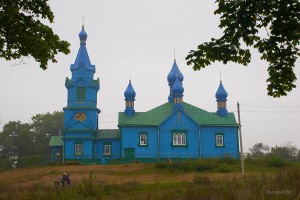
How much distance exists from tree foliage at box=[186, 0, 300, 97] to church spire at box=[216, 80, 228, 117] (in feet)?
109

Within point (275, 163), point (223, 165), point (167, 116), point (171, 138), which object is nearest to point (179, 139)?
point (171, 138)

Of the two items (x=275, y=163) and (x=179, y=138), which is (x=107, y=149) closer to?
(x=179, y=138)

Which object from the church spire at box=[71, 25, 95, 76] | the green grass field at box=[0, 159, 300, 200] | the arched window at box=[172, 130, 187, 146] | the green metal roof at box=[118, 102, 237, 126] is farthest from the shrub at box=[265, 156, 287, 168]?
the church spire at box=[71, 25, 95, 76]

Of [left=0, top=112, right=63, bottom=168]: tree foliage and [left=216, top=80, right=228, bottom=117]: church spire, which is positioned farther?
[left=0, top=112, right=63, bottom=168]: tree foliage

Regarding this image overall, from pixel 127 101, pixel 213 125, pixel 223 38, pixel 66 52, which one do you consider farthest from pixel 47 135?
pixel 223 38

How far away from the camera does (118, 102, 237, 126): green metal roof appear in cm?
3891

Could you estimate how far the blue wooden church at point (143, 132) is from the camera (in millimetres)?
38312

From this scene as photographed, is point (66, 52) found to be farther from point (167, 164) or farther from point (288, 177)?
point (167, 164)

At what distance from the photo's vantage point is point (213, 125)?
38.9 m

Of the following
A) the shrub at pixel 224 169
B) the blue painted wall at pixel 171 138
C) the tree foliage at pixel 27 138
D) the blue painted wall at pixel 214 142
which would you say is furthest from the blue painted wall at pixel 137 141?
the tree foliage at pixel 27 138

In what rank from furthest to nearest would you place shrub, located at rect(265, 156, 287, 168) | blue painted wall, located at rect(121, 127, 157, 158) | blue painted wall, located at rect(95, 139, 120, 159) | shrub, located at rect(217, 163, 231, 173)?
1. blue painted wall, located at rect(95, 139, 120, 159)
2. blue painted wall, located at rect(121, 127, 157, 158)
3. shrub, located at rect(265, 156, 287, 168)
4. shrub, located at rect(217, 163, 231, 173)

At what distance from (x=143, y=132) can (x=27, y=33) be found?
93.1 ft

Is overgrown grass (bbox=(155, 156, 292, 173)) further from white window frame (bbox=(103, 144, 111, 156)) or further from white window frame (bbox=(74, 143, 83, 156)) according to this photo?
white window frame (bbox=(74, 143, 83, 156))

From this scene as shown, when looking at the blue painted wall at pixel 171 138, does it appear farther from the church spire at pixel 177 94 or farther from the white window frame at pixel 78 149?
the white window frame at pixel 78 149
